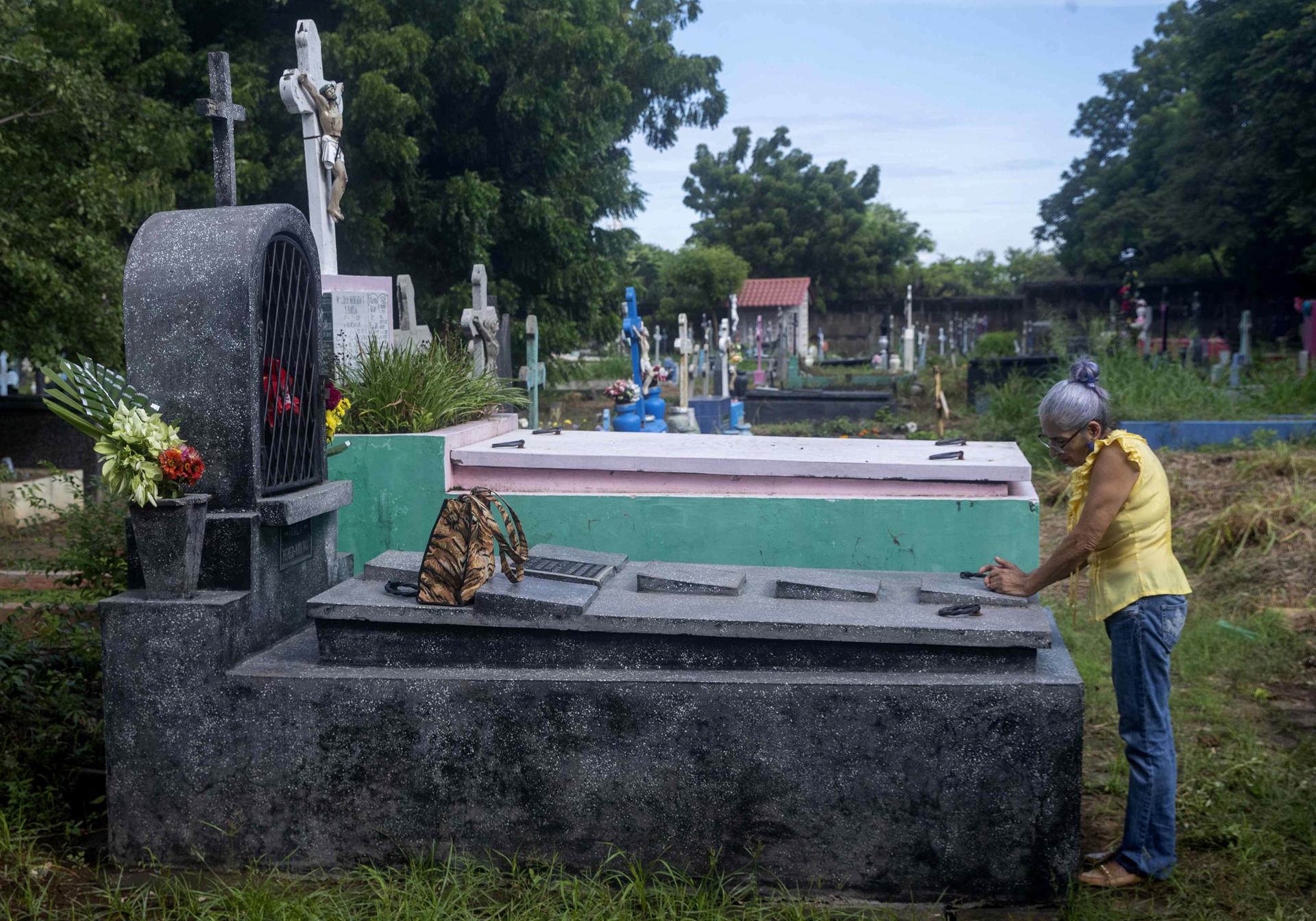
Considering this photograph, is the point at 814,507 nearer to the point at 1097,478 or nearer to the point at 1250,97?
the point at 1097,478

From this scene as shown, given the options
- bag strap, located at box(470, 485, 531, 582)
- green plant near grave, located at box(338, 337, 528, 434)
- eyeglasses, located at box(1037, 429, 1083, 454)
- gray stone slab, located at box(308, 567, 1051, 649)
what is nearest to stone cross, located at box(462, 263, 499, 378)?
green plant near grave, located at box(338, 337, 528, 434)

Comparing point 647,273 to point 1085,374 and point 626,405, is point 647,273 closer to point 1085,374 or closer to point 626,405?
point 626,405

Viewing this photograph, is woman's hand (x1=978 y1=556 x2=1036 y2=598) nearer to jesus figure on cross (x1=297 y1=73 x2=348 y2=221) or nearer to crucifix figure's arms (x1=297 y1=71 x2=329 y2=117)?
jesus figure on cross (x1=297 y1=73 x2=348 y2=221)

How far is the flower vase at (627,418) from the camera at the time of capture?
408 inches

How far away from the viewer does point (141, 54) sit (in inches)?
641

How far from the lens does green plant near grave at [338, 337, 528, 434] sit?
17.4 feet

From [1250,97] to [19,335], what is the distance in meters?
25.6

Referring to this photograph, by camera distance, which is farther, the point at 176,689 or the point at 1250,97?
the point at 1250,97

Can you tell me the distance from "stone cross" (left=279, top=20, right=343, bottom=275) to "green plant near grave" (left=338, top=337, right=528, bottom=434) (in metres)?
1.75

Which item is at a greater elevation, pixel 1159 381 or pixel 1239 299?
pixel 1239 299

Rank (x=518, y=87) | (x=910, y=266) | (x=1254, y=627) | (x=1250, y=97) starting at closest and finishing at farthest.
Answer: (x=1254, y=627)
(x=518, y=87)
(x=1250, y=97)
(x=910, y=266)

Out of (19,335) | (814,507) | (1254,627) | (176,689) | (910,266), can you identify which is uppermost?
(910,266)

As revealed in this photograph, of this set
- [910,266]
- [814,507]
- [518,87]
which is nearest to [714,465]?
[814,507]

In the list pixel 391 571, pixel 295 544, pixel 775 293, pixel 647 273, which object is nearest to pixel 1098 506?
pixel 391 571
